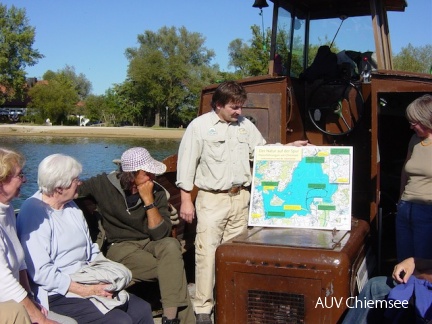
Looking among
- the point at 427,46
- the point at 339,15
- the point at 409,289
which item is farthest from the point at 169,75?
the point at 409,289

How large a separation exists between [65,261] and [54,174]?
0.53 metres

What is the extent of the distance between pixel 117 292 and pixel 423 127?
2.36 m

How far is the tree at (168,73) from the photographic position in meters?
56.6

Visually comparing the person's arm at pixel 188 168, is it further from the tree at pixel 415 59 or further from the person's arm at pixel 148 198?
the tree at pixel 415 59

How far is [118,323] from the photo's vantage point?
11.7 feet

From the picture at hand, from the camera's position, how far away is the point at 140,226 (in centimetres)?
448

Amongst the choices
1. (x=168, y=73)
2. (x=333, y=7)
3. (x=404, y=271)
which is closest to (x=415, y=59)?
(x=168, y=73)

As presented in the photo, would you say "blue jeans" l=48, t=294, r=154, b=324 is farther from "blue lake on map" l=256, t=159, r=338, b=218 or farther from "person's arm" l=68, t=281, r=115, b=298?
"blue lake on map" l=256, t=159, r=338, b=218

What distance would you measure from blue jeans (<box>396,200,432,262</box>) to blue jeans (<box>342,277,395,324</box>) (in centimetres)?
75

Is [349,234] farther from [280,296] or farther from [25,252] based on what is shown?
[25,252]

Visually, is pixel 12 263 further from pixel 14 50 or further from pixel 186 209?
pixel 14 50

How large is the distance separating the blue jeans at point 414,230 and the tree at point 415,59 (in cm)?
2911

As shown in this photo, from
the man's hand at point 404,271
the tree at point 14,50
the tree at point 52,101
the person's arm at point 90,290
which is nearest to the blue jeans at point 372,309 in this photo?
the man's hand at point 404,271

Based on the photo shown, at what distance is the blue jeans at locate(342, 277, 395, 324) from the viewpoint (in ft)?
11.2
